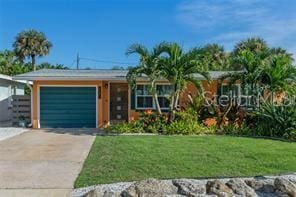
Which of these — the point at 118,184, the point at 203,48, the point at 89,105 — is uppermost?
the point at 203,48

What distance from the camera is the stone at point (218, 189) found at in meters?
6.63

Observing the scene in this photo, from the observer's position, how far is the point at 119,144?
1296cm

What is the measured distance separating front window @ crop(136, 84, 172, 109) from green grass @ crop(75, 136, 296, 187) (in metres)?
6.50

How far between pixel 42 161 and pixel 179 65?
8.40 meters

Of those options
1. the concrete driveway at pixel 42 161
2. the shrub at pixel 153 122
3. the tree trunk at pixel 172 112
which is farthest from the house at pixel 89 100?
the concrete driveway at pixel 42 161

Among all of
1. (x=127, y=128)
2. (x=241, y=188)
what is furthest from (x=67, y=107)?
(x=241, y=188)

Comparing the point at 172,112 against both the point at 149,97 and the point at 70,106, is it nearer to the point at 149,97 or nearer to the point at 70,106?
the point at 149,97

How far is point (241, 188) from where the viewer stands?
6.86 m

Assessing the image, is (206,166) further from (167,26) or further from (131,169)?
(167,26)

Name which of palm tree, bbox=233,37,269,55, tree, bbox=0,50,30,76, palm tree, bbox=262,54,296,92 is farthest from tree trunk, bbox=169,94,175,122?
tree, bbox=0,50,30,76

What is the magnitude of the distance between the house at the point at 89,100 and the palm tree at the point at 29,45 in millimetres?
27488

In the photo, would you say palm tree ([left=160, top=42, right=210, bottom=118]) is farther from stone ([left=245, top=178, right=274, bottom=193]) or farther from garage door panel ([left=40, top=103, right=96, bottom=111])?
stone ([left=245, top=178, right=274, bottom=193])

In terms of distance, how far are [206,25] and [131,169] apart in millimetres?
8062

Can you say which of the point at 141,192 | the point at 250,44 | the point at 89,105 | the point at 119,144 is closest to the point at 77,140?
the point at 119,144
